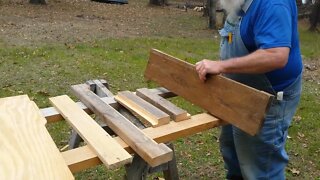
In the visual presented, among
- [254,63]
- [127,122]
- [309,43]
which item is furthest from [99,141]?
[309,43]

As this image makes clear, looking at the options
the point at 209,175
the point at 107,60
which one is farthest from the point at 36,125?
the point at 107,60

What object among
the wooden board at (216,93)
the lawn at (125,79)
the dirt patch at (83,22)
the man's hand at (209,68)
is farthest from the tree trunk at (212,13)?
the man's hand at (209,68)

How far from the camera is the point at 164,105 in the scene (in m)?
2.42

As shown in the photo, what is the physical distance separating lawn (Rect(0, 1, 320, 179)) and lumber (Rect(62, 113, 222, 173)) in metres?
1.49

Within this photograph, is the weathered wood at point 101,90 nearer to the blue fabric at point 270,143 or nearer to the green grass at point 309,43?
the blue fabric at point 270,143

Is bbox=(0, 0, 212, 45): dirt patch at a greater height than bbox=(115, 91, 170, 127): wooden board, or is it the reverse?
bbox=(115, 91, 170, 127): wooden board

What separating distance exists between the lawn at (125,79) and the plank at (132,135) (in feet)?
4.41

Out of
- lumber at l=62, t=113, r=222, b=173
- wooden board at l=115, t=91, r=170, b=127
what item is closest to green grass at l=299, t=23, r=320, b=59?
wooden board at l=115, t=91, r=170, b=127

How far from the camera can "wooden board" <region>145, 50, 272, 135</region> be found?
2016mm

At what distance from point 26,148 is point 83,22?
11.2m

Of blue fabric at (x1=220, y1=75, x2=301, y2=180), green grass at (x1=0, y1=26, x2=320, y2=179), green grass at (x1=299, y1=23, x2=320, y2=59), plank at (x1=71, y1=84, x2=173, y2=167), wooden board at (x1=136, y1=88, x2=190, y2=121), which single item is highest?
plank at (x1=71, y1=84, x2=173, y2=167)

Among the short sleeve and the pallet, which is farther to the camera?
the short sleeve

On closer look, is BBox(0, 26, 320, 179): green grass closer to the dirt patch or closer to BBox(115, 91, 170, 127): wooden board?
the dirt patch

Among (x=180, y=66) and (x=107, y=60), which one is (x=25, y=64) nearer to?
(x=107, y=60)
